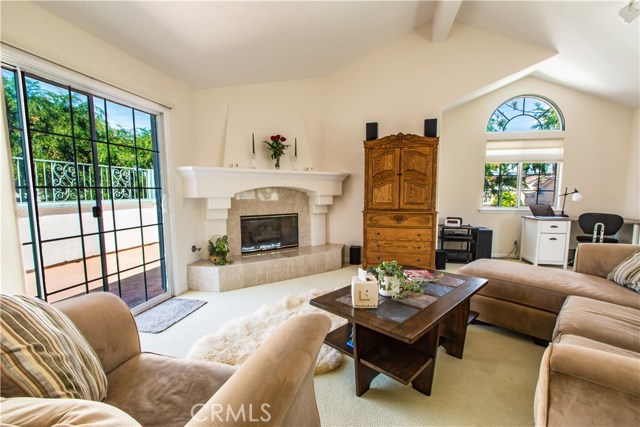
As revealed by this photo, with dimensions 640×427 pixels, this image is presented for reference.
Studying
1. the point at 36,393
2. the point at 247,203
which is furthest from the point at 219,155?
the point at 36,393

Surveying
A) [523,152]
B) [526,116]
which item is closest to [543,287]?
[523,152]

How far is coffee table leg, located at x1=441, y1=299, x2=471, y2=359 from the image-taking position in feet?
6.23

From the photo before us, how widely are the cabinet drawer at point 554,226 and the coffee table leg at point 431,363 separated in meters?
3.43

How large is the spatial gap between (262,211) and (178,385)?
2.91 meters

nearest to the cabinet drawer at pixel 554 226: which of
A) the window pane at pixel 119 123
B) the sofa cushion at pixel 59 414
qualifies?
the sofa cushion at pixel 59 414

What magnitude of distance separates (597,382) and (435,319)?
2.02ft

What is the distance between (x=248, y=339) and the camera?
6.86 feet

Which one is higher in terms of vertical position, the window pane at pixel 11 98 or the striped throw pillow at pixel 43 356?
the window pane at pixel 11 98

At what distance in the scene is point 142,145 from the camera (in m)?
2.78

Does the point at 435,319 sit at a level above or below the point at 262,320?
above

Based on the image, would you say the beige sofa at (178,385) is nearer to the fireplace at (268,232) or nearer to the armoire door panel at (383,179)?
the fireplace at (268,232)

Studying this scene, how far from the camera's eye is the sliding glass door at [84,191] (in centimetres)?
181

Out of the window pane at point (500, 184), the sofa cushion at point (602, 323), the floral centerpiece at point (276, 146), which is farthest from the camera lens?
the window pane at point (500, 184)

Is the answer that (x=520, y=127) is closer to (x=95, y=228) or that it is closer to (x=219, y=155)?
(x=219, y=155)
